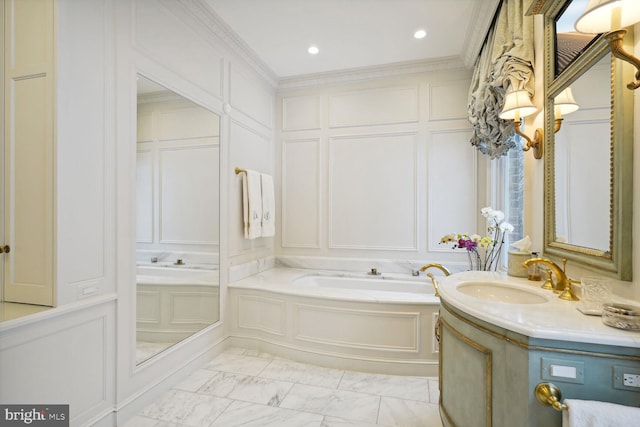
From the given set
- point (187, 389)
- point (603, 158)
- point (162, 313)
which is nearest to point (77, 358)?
point (162, 313)

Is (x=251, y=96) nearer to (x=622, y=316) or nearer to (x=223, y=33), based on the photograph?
(x=223, y=33)

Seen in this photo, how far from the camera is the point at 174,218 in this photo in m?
2.26

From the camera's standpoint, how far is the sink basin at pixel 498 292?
1.56 m

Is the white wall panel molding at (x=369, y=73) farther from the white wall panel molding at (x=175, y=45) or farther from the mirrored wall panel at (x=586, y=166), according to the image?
the mirrored wall panel at (x=586, y=166)

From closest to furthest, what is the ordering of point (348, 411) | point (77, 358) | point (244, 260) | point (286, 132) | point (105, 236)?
point (77, 358)
point (105, 236)
point (348, 411)
point (244, 260)
point (286, 132)

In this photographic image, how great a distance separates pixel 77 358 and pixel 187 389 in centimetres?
85

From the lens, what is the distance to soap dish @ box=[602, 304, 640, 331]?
3.15 feet

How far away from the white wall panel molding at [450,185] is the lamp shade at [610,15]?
2157 mm

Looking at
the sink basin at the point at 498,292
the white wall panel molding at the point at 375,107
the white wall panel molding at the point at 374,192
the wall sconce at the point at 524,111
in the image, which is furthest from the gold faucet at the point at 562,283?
the white wall panel molding at the point at 375,107

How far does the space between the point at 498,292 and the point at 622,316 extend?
0.68 meters

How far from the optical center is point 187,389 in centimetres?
219

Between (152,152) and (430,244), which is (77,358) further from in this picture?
(430,244)

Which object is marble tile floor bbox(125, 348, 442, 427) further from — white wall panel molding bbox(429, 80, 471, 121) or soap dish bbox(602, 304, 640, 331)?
white wall panel molding bbox(429, 80, 471, 121)

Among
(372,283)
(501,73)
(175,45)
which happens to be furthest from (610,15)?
(372,283)
